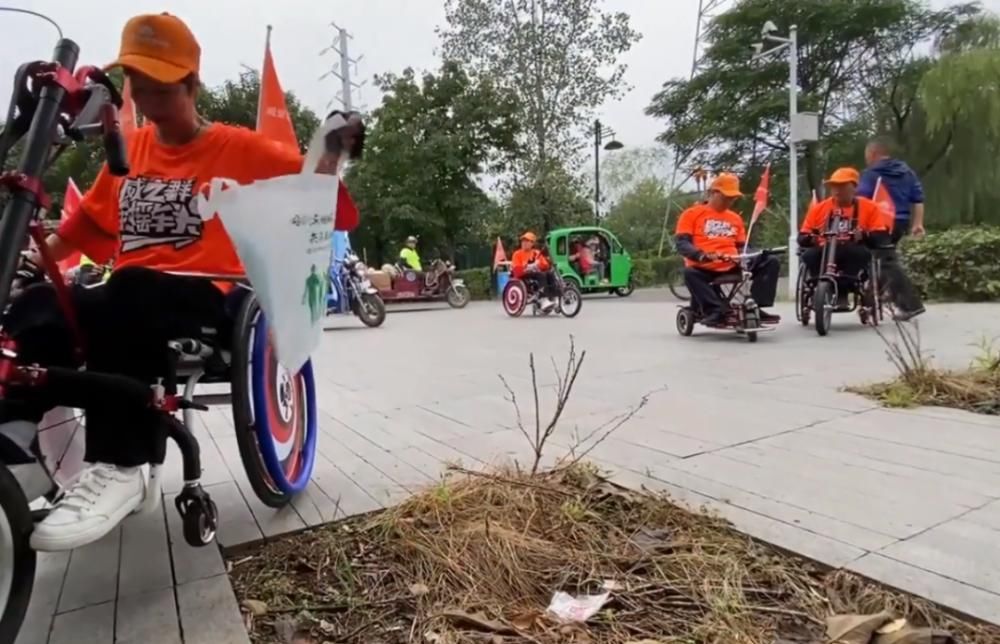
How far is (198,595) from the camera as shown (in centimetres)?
149

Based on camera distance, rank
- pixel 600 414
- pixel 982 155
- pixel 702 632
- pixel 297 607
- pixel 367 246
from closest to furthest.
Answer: pixel 702 632
pixel 297 607
pixel 600 414
pixel 982 155
pixel 367 246

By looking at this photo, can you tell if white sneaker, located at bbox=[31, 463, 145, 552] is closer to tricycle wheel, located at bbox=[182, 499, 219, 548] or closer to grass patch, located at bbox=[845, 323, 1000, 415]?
tricycle wheel, located at bbox=[182, 499, 219, 548]

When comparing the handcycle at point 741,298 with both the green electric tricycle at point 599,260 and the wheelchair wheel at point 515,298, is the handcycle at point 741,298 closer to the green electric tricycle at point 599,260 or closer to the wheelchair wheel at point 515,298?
the wheelchair wheel at point 515,298

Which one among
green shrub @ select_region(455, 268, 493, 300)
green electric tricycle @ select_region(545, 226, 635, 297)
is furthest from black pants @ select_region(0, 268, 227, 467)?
green shrub @ select_region(455, 268, 493, 300)

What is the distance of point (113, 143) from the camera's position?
1.27 metres

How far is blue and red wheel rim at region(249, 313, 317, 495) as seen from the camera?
173 centimetres

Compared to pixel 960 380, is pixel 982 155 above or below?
above

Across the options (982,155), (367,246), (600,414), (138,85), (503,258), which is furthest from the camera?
(367,246)

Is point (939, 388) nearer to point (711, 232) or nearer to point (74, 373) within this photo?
point (711, 232)

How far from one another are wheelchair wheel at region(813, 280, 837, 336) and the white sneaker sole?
5.22 meters

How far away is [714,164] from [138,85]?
2215cm

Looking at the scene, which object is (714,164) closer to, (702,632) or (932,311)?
(932,311)

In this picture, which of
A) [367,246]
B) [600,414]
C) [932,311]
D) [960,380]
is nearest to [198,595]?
[600,414]

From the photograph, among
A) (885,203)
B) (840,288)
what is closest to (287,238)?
(840,288)
